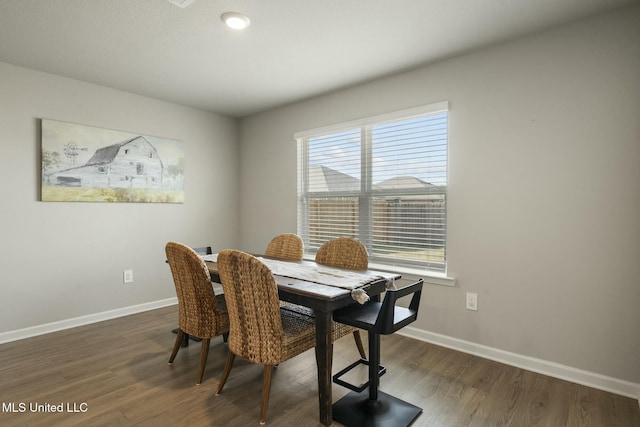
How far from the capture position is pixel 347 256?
2.68 meters

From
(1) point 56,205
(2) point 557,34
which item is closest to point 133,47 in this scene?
(1) point 56,205

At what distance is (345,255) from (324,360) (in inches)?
40.1

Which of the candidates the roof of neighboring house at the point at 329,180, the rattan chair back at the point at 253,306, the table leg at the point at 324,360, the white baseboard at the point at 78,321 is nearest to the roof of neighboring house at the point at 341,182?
the roof of neighboring house at the point at 329,180

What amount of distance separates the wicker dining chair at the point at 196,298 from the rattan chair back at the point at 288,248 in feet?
2.94

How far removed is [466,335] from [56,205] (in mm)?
3806

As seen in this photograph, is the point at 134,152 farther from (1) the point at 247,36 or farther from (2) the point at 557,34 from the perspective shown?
(2) the point at 557,34

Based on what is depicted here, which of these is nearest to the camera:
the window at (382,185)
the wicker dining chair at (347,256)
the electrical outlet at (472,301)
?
the wicker dining chair at (347,256)

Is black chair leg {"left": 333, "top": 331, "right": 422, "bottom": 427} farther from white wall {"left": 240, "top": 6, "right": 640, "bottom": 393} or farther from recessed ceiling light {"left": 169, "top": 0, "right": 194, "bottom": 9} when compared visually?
recessed ceiling light {"left": 169, "top": 0, "right": 194, "bottom": 9}

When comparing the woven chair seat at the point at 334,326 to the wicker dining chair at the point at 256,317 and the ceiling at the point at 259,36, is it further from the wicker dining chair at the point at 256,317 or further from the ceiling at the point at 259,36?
the ceiling at the point at 259,36

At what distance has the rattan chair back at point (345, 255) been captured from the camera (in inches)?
102

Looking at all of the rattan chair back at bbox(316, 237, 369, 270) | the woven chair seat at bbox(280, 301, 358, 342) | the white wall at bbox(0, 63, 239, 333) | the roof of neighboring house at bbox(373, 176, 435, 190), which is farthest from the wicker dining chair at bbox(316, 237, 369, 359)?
the white wall at bbox(0, 63, 239, 333)

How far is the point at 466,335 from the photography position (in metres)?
2.74

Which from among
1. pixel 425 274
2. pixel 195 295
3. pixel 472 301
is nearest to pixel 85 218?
pixel 195 295

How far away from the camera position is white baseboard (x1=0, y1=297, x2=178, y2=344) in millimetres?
2975
